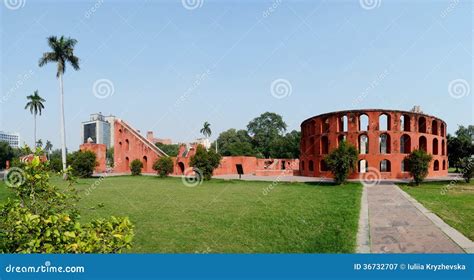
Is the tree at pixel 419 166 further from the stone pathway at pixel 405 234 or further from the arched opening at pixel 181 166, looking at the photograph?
the arched opening at pixel 181 166

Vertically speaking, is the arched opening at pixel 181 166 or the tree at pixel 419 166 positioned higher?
the tree at pixel 419 166

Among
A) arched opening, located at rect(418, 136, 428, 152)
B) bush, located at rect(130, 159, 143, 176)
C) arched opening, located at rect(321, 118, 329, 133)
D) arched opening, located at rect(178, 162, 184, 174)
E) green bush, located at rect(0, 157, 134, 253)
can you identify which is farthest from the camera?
arched opening, located at rect(178, 162, 184, 174)

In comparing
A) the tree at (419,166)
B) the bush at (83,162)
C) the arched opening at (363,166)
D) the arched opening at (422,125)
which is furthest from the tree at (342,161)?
the bush at (83,162)

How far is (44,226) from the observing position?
2.64 metres

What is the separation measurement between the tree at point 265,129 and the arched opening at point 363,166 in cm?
3020

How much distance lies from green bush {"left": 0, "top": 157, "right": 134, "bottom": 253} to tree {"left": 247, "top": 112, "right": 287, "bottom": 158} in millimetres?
55027

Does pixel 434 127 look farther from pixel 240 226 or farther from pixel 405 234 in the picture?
pixel 240 226

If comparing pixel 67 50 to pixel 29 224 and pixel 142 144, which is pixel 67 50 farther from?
pixel 29 224

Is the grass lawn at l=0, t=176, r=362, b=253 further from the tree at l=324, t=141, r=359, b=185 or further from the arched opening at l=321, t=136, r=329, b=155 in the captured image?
the arched opening at l=321, t=136, r=329, b=155

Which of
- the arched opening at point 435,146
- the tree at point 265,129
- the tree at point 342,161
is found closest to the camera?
the tree at point 342,161

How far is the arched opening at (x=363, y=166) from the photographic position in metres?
26.0

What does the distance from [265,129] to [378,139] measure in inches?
1410

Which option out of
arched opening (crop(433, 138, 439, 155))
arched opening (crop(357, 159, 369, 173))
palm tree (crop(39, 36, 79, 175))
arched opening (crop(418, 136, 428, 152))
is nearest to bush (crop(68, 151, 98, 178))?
palm tree (crop(39, 36, 79, 175))

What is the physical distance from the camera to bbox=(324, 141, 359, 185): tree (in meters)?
18.7
